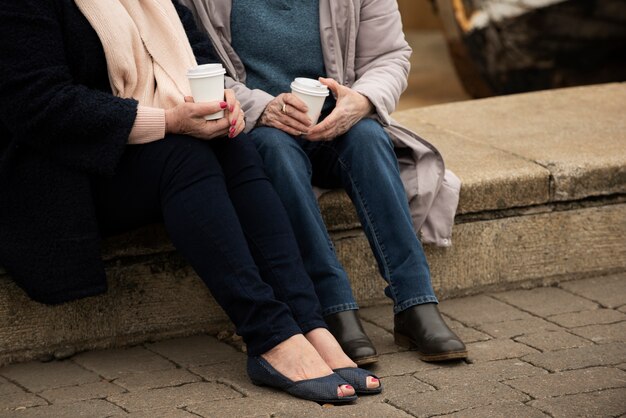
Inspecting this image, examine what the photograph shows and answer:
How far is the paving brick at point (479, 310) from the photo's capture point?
3758mm

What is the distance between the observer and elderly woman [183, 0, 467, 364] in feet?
10.9

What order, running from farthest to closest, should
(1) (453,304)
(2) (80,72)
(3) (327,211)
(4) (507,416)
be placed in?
(1) (453,304) → (3) (327,211) → (2) (80,72) → (4) (507,416)

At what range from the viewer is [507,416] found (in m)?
2.95

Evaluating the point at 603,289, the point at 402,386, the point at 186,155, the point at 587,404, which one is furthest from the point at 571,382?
the point at 186,155

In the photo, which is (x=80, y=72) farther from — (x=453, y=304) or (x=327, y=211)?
(x=453, y=304)

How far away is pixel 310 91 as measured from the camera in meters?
3.26

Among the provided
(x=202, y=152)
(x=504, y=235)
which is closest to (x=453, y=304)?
(x=504, y=235)

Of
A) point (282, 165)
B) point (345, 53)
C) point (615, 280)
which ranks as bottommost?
point (615, 280)

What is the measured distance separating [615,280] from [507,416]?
131cm

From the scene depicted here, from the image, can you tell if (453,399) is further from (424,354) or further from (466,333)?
(466,333)

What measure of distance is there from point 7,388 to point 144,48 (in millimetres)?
1052

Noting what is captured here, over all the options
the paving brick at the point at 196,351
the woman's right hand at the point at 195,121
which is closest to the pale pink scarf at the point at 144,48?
the woman's right hand at the point at 195,121

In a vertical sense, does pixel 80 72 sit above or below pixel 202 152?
above

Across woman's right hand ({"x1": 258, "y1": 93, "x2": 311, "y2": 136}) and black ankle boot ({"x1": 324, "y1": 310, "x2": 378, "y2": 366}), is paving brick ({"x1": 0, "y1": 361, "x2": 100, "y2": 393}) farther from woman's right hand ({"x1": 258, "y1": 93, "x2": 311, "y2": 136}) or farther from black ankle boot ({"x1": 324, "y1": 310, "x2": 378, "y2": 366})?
woman's right hand ({"x1": 258, "y1": 93, "x2": 311, "y2": 136})
